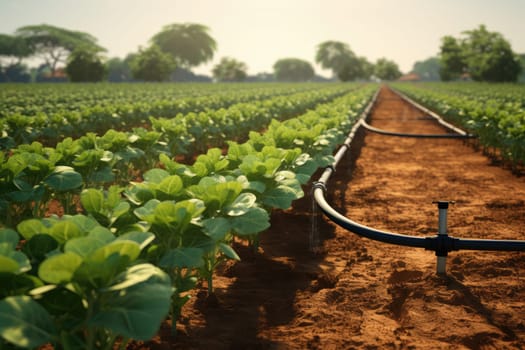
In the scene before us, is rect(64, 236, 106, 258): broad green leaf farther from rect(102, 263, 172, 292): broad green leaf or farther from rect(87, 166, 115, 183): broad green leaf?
rect(87, 166, 115, 183): broad green leaf

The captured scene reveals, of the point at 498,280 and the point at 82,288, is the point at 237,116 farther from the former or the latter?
the point at 82,288

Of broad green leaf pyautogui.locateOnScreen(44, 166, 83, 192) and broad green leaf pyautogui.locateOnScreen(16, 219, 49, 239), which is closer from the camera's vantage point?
broad green leaf pyautogui.locateOnScreen(16, 219, 49, 239)

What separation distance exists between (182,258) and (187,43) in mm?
112856

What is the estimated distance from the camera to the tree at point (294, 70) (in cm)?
14962

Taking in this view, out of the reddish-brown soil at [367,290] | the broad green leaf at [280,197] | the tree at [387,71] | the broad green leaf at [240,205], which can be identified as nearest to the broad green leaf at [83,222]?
the broad green leaf at [240,205]

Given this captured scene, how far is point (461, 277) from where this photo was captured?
12.3 feet

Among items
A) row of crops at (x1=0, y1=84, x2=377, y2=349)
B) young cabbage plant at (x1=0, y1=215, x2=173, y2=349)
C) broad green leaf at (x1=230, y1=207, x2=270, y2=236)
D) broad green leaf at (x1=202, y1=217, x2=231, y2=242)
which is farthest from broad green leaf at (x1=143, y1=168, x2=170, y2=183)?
young cabbage plant at (x1=0, y1=215, x2=173, y2=349)

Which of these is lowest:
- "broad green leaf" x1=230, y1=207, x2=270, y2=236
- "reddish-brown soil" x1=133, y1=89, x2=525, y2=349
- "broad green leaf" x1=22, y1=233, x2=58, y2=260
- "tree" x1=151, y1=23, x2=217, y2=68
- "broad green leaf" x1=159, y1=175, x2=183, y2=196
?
"reddish-brown soil" x1=133, y1=89, x2=525, y2=349

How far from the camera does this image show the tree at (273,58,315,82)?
150 metres

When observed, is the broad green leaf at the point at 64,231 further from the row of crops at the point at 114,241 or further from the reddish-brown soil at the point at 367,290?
the reddish-brown soil at the point at 367,290

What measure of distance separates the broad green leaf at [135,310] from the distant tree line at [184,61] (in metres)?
63.8

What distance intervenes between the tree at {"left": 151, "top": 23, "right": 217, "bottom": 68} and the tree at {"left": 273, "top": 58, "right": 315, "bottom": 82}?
142 feet

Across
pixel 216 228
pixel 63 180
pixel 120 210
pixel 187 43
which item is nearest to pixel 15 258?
pixel 120 210

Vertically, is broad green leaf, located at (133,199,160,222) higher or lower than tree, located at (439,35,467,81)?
lower
